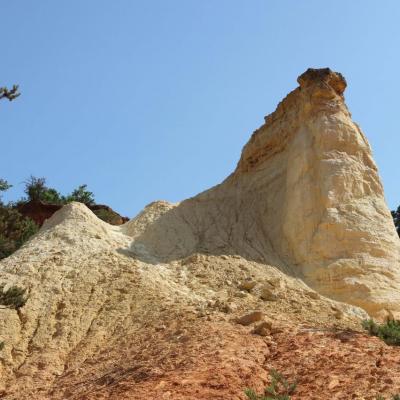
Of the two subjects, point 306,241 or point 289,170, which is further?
point 289,170

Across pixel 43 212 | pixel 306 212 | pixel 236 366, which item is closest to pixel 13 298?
pixel 236 366

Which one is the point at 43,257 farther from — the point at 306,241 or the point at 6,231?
the point at 6,231

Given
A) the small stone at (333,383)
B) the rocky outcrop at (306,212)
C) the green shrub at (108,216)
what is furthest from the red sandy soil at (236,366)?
the green shrub at (108,216)

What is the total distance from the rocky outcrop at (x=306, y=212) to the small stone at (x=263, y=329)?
390cm

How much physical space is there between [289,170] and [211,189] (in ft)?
10.1

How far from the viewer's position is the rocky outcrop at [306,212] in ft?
56.1

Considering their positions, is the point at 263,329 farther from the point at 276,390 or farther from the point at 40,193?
the point at 40,193

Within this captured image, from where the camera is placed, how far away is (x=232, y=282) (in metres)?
16.2

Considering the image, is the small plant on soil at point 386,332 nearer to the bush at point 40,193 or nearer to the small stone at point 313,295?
the small stone at point 313,295

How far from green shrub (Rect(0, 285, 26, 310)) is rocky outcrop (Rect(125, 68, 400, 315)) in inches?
Result: 149

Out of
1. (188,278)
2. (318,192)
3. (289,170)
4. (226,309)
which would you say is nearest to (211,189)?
(289,170)

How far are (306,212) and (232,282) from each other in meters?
3.33

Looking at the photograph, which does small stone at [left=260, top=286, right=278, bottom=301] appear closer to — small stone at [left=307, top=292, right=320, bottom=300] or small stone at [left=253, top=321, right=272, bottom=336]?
small stone at [left=307, top=292, right=320, bottom=300]

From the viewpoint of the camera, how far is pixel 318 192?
18828mm
